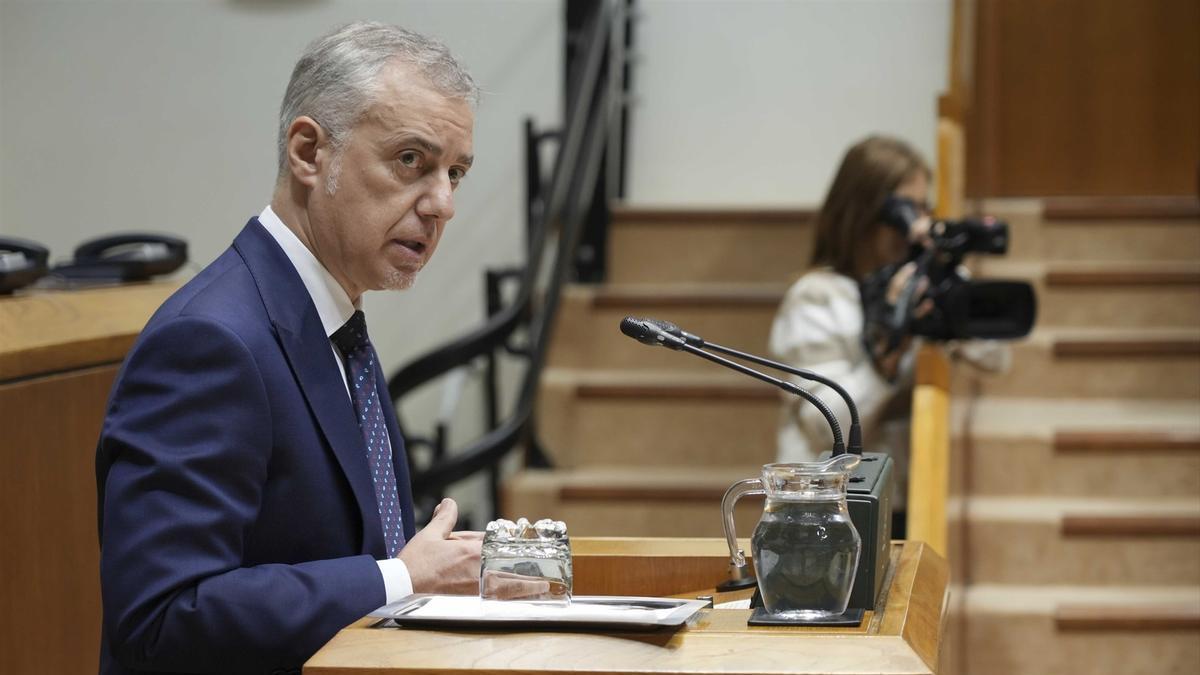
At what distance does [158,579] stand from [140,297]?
1.43 meters

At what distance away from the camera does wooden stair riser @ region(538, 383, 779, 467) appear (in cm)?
445

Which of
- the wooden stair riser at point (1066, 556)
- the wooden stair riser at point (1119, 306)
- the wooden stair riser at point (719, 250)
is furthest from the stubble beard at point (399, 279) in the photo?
the wooden stair riser at point (1119, 306)

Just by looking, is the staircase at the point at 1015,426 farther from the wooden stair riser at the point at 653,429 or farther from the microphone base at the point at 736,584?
the microphone base at the point at 736,584

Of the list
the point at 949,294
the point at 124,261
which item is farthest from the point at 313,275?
the point at 949,294

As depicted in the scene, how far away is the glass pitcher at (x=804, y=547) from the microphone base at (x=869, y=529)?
5cm

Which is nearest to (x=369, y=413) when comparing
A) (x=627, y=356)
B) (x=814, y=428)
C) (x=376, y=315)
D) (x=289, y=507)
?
(x=289, y=507)

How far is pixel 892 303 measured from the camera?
3164 millimetres

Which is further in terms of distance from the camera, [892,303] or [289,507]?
[892,303]

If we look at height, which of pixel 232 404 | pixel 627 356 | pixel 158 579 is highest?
pixel 232 404

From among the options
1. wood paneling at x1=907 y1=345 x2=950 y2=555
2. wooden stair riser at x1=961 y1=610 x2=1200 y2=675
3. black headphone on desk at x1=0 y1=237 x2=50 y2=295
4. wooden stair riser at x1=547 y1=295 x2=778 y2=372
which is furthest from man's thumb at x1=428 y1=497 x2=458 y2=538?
wooden stair riser at x1=547 y1=295 x2=778 y2=372

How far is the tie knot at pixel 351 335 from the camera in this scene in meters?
1.59

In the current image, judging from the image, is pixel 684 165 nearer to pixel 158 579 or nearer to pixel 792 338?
Result: pixel 792 338

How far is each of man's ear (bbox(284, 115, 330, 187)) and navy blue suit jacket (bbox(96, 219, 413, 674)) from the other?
0.35ft

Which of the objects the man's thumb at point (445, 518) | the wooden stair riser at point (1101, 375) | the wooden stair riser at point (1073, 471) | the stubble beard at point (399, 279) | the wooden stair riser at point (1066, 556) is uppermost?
the stubble beard at point (399, 279)
